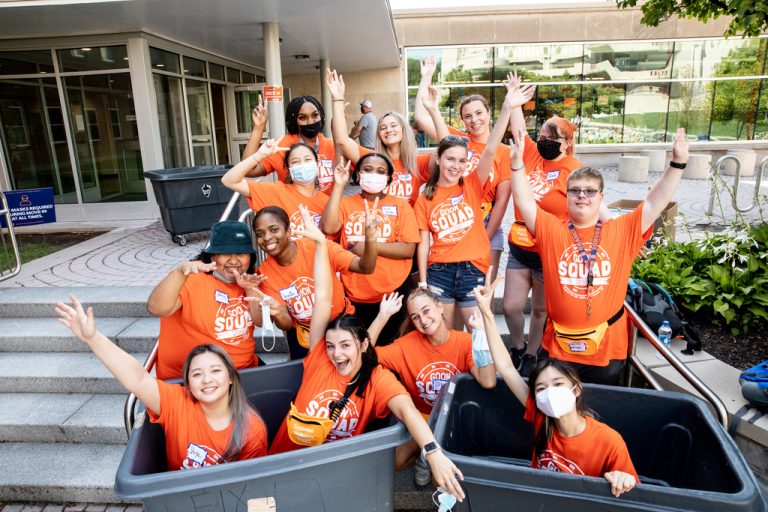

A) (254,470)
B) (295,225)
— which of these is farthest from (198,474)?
(295,225)

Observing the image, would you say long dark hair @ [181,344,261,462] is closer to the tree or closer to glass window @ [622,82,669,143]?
the tree

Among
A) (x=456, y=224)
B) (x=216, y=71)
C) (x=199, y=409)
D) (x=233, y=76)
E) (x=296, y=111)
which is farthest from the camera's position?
(x=233, y=76)

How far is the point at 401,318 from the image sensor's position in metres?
3.33

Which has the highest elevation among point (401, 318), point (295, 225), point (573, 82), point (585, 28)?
point (585, 28)

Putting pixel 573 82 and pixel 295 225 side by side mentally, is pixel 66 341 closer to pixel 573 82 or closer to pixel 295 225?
pixel 295 225

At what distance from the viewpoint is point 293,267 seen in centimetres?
292

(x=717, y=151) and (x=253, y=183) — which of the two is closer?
(x=253, y=183)

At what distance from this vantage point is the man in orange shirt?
8.30ft

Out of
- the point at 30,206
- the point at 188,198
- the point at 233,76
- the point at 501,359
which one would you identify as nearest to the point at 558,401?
the point at 501,359

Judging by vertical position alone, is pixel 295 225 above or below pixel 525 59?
below

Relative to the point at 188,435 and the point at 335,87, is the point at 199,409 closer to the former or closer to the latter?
the point at 188,435

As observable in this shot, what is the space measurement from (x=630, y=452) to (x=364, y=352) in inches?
52.9

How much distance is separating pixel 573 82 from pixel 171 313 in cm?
1685

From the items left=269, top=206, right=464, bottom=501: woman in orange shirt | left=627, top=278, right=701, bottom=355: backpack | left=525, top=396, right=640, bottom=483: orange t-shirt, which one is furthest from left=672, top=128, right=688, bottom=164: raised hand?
left=269, top=206, right=464, bottom=501: woman in orange shirt
